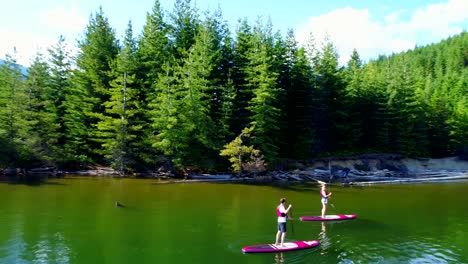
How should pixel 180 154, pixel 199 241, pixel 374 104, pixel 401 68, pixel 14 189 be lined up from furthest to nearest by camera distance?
pixel 401 68, pixel 374 104, pixel 180 154, pixel 14 189, pixel 199 241

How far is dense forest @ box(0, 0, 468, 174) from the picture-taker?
4866 cm

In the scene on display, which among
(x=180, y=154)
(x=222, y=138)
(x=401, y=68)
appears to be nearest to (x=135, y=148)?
(x=180, y=154)

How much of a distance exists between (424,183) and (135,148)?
35.3m

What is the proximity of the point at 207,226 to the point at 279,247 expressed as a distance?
6.01 meters

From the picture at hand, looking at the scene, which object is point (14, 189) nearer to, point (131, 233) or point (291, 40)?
point (131, 233)

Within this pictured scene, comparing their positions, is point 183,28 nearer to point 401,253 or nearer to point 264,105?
point 264,105

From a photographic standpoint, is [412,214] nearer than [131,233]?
No

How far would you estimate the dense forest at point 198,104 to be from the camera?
48.7m

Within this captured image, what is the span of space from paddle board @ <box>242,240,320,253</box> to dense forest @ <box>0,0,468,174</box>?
26.5m

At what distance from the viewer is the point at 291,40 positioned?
61.7m

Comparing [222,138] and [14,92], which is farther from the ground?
[14,92]

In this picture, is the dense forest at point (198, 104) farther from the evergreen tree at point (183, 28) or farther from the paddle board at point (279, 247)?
the paddle board at point (279, 247)

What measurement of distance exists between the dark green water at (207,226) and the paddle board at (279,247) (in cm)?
32

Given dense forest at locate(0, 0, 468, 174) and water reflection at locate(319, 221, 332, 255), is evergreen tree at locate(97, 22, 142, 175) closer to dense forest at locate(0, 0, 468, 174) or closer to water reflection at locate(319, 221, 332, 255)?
dense forest at locate(0, 0, 468, 174)
